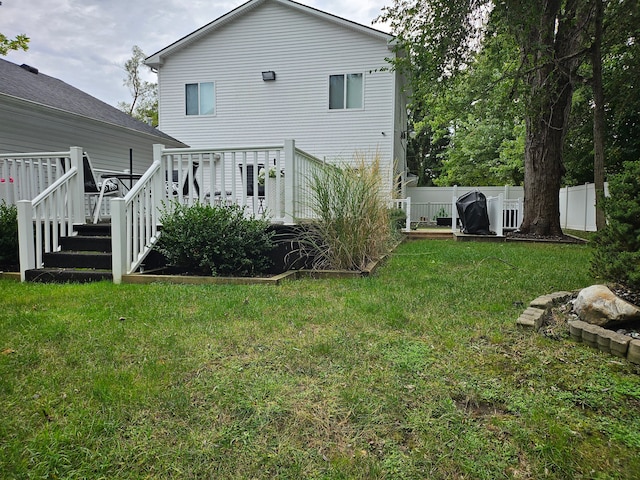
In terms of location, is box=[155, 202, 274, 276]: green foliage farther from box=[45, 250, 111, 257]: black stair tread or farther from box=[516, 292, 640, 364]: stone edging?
box=[516, 292, 640, 364]: stone edging

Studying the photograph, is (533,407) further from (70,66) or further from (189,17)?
(70,66)

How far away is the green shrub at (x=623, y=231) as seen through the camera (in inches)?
98.5

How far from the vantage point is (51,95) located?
8.55 metres

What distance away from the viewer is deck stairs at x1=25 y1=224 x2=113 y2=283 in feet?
14.2

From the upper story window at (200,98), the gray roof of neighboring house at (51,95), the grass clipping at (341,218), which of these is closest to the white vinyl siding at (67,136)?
the gray roof of neighboring house at (51,95)

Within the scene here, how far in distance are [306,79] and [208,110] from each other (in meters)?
3.46

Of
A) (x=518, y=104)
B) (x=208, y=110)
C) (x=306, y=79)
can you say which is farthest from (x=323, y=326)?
(x=208, y=110)

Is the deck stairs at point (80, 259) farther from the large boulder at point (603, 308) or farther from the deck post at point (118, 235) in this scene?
the large boulder at point (603, 308)

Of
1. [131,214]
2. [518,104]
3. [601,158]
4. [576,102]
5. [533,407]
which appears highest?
[576,102]

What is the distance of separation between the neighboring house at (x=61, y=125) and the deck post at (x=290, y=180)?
17.9 feet

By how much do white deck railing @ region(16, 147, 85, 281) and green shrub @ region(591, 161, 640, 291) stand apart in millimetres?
5603

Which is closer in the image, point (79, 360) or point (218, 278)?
point (79, 360)

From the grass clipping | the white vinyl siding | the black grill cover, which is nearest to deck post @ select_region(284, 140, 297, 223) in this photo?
the grass clipping

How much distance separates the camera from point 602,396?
1.69m
